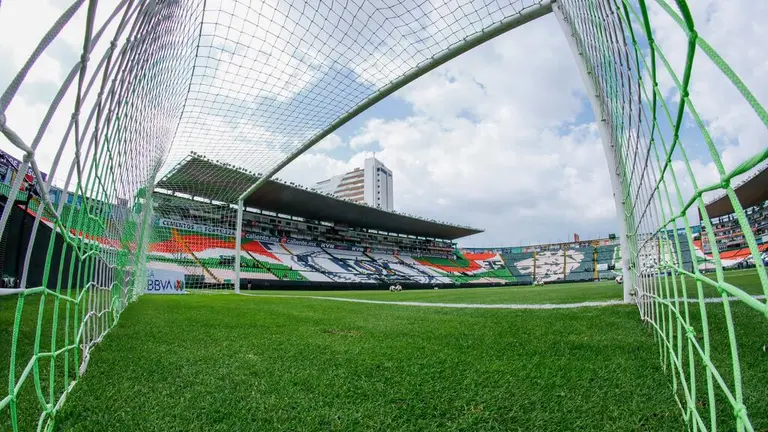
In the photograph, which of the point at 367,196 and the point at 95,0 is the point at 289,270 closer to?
the point at 95,0

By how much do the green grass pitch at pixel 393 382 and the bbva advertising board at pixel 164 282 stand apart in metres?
10.3

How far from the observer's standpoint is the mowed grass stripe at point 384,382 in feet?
4.34

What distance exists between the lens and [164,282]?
40.8 feet

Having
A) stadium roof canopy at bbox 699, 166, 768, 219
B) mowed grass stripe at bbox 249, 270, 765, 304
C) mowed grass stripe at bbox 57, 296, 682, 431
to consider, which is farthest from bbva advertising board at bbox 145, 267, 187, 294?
stadium roof canopy at bbox 699, 166, 768, 219

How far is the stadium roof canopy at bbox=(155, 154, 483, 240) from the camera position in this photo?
35.3 feet

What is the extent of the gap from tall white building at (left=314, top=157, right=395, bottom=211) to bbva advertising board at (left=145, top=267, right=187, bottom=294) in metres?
52.7

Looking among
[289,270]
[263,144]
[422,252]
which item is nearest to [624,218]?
[263,144]

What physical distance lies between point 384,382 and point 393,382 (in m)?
0.04

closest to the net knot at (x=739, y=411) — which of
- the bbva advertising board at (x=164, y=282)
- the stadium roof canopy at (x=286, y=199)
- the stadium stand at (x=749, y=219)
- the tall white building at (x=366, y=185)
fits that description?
the stadium roof canopy at (x=286, y=199)

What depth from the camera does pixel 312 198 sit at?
88.3 feet

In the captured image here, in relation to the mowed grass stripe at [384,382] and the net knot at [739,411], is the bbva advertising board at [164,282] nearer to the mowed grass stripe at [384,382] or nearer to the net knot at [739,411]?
the mowed grass stripe at [384,382]

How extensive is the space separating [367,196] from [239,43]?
61.7 meters

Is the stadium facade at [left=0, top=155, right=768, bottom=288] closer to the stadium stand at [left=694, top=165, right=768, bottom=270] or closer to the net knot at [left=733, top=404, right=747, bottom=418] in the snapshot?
the stadium stand at [left=694, top=165, right=768, bottom=270]

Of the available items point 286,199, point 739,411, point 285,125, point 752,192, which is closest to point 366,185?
point 286,199
